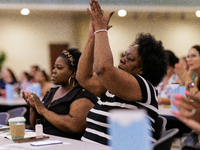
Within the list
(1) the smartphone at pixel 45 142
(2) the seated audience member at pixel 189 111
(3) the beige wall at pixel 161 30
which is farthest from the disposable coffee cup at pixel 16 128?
(3) the beige wall at pixel 161 30

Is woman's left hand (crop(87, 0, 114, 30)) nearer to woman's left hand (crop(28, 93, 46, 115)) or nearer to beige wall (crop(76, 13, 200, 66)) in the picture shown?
woman's left hand (crop(28, 93, 46, 115))

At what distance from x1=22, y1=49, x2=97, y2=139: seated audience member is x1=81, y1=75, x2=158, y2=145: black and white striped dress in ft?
1.19

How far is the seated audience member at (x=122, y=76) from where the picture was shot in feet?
4.97

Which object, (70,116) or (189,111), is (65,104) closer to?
(70,116)

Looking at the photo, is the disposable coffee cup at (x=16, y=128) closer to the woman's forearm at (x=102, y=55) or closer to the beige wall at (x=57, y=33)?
the woman's forearm at (x=102, y=55)

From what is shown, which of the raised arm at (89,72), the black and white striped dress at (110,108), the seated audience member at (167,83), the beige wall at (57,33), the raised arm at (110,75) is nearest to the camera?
the raised arm at (110,75)

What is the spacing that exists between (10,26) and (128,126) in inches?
391

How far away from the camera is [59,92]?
2.40m

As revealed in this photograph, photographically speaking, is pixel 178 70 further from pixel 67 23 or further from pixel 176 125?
pixel 67 23

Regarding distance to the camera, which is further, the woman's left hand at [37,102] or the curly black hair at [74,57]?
the curly black hair at [74,57]

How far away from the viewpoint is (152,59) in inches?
69.7

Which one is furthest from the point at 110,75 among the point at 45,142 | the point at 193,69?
the point at 193,69

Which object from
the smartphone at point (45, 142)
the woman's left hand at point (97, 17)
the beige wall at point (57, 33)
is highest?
the beige wall at point (57, 33)

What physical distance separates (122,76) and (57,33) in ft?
29.6
